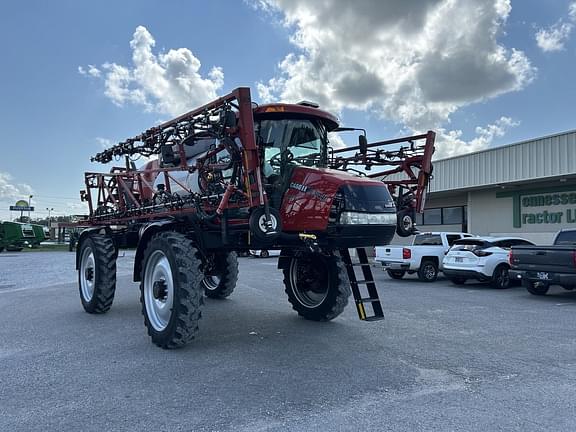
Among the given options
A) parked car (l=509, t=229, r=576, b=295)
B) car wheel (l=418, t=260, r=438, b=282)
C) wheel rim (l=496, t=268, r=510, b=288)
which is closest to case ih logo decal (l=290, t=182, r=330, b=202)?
parked car (l=509, t=229, r=576, b=295)

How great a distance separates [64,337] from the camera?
6.89 m

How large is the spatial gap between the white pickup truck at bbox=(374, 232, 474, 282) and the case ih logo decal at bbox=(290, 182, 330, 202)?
34.2 feet

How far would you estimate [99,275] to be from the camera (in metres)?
8.60

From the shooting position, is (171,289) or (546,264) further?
(546,264)

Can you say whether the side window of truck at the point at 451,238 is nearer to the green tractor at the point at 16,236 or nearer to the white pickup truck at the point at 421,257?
the white pickup truck at the point at 421,257

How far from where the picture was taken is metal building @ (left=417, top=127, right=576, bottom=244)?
16.8 meters

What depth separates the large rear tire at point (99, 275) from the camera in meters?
8.62

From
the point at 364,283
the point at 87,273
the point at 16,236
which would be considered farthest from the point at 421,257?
the point at 16,236

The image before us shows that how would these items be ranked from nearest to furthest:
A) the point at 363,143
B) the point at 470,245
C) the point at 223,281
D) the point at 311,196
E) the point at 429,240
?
the point at 311,196, the point at 363,143, the point at 223,281, the point at 470,245, the point at 429,240

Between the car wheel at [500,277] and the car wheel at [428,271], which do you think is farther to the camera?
the car wheel at [428,271]

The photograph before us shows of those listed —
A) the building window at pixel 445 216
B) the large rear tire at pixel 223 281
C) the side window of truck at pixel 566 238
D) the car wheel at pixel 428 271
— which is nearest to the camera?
the large rear tire at pixel 223 281

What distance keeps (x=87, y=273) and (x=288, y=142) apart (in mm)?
5533

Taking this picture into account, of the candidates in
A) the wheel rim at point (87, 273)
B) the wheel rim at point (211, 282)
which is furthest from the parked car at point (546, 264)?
the wheel rim at point (87, 273)

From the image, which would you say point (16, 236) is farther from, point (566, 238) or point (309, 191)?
point (309, 191)
